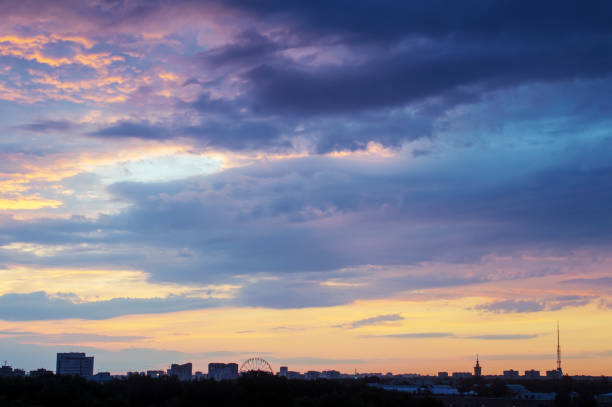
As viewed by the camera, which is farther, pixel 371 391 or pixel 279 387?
pixel 371 391

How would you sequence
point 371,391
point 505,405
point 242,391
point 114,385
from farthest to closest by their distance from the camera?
point 505,405 < point 371,391 < point 114,385 < point 242,391

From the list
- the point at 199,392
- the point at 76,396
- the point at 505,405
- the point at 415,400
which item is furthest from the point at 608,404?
the point at 76,396

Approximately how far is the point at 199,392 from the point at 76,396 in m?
11.9

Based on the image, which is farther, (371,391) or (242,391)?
(371,391)

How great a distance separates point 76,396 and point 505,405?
329 feet

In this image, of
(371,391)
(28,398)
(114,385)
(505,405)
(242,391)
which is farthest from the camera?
(505,405)

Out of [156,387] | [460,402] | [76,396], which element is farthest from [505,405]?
[76,396]

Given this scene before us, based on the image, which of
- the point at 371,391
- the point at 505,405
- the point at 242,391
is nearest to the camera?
the point at 242,391

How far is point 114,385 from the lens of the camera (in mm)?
79875

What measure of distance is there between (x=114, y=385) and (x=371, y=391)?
30.6 m

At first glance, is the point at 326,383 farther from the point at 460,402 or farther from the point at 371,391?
the point at 460,402

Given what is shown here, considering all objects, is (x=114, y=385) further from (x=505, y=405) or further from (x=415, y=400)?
A: (x=505, y=405)

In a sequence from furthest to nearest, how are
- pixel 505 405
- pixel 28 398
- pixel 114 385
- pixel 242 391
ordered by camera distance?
pixel 505 405 → pixel 114 385 → pixel 242 391 → pixel 28 398

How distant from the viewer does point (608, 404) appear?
151 m
